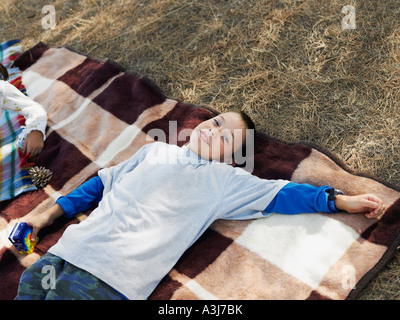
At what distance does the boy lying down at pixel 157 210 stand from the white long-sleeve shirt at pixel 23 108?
2.67 ft

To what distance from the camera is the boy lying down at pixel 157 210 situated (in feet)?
5.91

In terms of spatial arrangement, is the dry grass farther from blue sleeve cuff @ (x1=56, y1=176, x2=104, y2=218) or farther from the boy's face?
blue sleeve cuff @ (x1=56, y1=176, x2=104, y2=218)

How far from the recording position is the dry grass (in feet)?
8.00

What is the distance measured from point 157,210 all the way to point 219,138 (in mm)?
561

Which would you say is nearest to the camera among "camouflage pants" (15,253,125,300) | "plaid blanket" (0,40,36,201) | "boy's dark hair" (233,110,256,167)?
"camouflage pants" (15,253,125,300)

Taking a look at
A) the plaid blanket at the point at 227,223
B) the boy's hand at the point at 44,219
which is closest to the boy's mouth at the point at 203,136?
the plaid blanket at the point at 227,223

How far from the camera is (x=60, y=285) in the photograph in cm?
177

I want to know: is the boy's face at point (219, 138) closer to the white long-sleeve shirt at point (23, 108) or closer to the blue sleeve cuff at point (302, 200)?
the blue sleeve cuff at point (302, 200)

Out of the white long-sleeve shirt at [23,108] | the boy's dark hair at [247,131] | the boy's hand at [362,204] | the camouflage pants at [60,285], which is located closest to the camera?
the camouflage pants at [60,285]

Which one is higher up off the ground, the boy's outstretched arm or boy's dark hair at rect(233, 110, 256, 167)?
boy's dark hair at rect(233, 110, 256, 167)

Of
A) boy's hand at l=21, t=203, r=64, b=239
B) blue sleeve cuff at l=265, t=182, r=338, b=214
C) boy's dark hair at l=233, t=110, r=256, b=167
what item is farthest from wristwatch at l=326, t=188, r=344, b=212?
boy's hand at l=21, t=203, r=64, b=239

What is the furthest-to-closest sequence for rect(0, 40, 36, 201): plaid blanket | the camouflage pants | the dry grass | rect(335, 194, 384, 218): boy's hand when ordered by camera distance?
1. rect(0, 40, 36, 201): plaid blanket
2. the dry grass
3. rect(335, 194, 384, 218): boy's hand
4. the camouflage pants
